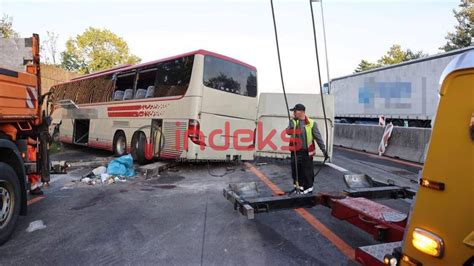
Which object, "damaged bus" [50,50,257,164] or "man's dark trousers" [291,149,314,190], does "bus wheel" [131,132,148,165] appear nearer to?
"damaged bus" [50,50,257,164]

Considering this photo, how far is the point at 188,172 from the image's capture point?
32.4 feet

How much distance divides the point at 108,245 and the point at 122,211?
61.5 inches

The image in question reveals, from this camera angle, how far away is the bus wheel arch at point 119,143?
Result: 11.6 metres

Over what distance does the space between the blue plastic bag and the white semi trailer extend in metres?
13.0

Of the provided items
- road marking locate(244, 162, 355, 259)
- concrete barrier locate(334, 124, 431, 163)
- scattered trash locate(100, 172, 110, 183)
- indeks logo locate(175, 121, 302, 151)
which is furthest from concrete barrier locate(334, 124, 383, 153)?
scattered trash locate(100, 172, 110, 183)

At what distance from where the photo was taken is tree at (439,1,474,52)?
122ft

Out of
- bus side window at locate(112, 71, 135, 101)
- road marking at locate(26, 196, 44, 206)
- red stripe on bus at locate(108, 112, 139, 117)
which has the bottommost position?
road marking at locate(26, 196, 44, 206)

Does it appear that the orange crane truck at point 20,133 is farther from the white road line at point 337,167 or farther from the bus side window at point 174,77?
the white road line at point 337,167

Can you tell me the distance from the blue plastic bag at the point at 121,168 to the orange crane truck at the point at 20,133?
306 centimetres

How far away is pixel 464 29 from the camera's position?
1538 inches

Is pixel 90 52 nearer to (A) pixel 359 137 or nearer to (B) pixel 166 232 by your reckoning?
(A) pixel 359 137

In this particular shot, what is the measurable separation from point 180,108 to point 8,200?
539 cm

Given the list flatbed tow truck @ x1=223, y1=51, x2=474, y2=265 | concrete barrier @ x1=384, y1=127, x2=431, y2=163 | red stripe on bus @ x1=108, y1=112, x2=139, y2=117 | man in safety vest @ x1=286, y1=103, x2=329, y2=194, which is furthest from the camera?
concrete barrier @ x1=384, y1=127, x2=431, y2=163

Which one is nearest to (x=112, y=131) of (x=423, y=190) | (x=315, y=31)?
(x=315, y=31)
